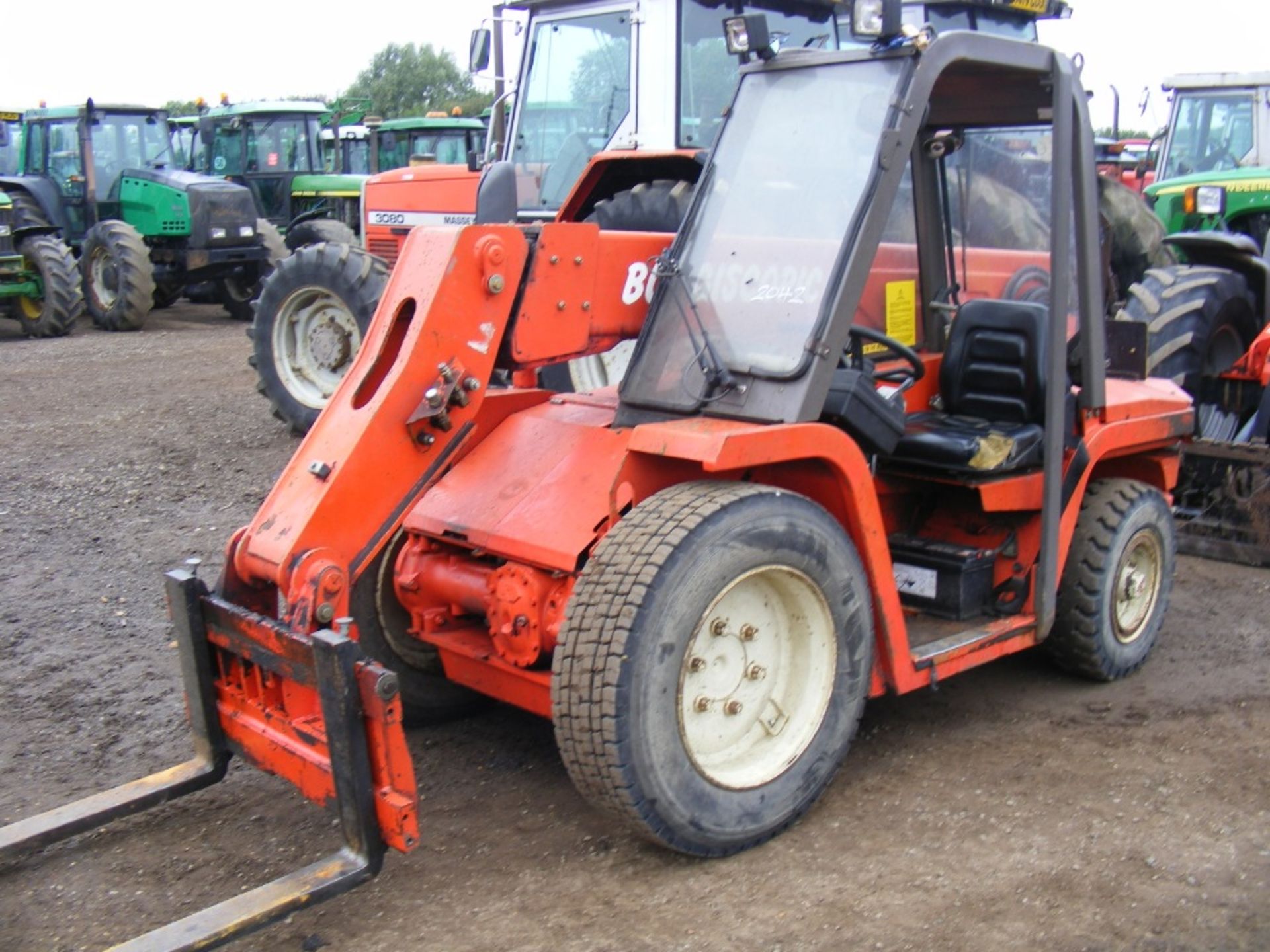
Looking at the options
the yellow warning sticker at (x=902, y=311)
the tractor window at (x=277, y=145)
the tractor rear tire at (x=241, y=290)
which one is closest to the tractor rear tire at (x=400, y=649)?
the yellow warning sticker at (x=902, y=311)

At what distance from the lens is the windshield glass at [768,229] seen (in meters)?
3.57

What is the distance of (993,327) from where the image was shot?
4281 mm

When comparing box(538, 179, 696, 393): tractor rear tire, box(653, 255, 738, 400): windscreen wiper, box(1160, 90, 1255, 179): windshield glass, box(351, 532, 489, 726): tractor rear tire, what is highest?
box(1160, 90, 1255, 179): windshield glass

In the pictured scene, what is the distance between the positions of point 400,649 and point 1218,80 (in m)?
8.71

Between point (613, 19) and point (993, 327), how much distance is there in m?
4.03

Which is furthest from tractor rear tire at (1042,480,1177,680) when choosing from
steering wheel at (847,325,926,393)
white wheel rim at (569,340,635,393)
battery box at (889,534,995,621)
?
white wheel rim at (569,340,635,393)

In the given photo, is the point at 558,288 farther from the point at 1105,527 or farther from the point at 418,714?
the point at 1105,527

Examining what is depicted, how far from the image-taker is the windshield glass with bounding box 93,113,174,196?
16188 mm

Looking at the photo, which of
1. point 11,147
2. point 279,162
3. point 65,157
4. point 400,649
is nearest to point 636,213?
point 400,649

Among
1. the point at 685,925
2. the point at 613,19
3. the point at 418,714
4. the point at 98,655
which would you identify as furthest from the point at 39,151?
the point at 685,925

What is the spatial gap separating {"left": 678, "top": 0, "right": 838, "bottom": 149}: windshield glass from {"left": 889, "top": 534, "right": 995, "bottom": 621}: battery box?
11.8ft

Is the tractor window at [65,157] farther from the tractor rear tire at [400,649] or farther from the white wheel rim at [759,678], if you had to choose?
the white wheel rim at [759,678]

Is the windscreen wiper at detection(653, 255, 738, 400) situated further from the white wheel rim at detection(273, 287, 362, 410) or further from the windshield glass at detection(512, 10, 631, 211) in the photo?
the white wheel rim at detection(273, 287, 362, 410)

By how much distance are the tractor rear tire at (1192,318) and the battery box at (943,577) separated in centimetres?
266
